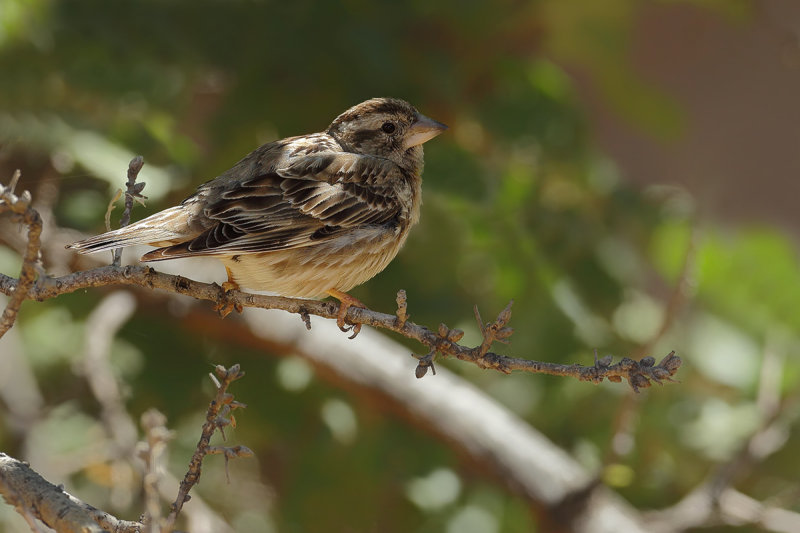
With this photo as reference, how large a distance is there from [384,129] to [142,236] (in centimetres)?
140

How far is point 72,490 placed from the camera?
553 cm

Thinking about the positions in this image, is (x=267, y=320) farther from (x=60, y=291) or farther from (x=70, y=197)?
(x=60, y=291)

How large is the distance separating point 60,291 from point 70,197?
8.36 feet

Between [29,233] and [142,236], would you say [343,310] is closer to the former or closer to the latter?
[142,236]

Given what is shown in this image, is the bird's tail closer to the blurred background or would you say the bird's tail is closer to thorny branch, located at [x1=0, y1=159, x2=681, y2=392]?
thorny branch, located at [x1=0, y1=159, x2=681, y2=392]

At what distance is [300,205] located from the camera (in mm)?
3369

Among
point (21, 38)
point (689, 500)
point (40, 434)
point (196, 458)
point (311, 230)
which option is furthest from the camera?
point (40, 434)

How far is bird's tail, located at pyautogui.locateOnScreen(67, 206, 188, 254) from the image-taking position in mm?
2674

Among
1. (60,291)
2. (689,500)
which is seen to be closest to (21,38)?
(60,291)

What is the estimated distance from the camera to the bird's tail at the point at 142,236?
267 centimetres

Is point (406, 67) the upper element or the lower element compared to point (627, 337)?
upper

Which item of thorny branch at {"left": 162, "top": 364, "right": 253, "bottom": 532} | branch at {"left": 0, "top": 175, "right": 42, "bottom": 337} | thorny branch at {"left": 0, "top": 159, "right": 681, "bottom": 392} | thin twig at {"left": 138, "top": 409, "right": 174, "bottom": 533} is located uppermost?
thorny branch at {"left": 0, "top": 159, "right": 681, "bottom": 392}

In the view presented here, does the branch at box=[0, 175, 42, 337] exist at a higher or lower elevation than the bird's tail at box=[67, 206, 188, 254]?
lower

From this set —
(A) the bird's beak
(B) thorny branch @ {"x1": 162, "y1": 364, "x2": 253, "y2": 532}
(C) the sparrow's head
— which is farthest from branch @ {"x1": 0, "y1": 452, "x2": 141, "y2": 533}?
(A) the bird's beak
